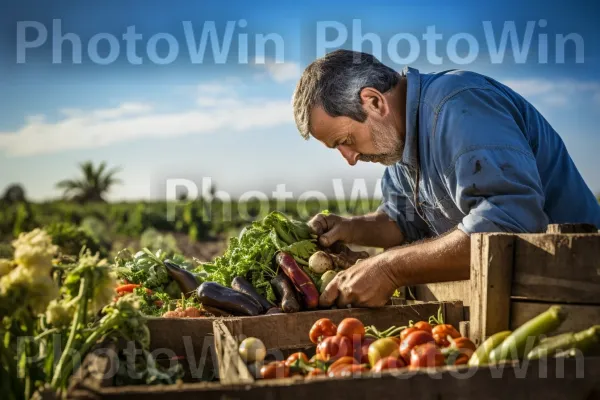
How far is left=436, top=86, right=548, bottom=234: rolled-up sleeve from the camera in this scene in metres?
3.82

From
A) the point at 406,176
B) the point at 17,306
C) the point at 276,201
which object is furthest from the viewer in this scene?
the point at 276,201

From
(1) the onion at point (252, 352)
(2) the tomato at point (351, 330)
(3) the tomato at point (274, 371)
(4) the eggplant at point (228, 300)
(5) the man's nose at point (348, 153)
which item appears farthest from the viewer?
(5) the man's nose at point (348, 153)

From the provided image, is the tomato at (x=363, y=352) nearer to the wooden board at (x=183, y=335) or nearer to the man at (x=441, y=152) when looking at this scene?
the man at (x=441, y=152)

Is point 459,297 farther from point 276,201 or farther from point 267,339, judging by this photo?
point 276,201

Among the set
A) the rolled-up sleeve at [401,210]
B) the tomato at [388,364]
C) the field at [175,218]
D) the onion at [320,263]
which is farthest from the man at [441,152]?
the field at [175,218]

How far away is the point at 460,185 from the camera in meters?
4.05

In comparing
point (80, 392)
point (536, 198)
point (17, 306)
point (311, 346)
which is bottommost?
point (311, 346)

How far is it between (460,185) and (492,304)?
3.53ft

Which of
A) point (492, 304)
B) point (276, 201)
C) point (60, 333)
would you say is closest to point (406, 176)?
point (492, 304)

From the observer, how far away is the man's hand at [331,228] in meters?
5.63

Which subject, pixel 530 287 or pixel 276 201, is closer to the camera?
pixel 530 287

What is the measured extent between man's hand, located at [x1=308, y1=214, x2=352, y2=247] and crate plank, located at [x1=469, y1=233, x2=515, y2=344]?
8.13 ft

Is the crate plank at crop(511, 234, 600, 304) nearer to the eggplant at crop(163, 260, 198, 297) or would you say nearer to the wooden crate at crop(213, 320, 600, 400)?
the wooden crate at crop(213, 320, 600, 400)

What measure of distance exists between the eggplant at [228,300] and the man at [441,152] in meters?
0.52
